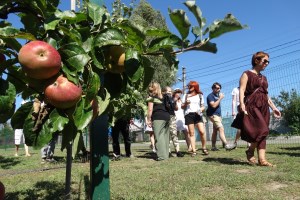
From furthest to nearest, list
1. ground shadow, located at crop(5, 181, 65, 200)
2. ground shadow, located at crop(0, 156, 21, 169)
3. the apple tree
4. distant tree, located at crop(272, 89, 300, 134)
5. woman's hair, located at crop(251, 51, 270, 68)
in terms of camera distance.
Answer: distant tree, located at crop(272, 89, 300, 134) < ground shadow, located at crop(0, 156, 21, 169) < woman's hair, located at crop(251, 51, 270, 68) < ground shadow, located at crop(5, 181, 65, 200) < the apple tree

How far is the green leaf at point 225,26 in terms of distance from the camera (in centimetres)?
123

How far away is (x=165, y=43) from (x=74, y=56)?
1.13 ft

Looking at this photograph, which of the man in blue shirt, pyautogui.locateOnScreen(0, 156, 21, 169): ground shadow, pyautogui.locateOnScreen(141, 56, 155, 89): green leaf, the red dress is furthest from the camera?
the man in blue shirt

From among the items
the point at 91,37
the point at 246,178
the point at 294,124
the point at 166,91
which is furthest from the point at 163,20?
the point at 91,37

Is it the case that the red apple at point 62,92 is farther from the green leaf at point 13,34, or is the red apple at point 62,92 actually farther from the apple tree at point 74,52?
the green leaf at point 13,34

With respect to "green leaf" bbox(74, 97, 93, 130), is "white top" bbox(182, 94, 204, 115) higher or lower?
higher

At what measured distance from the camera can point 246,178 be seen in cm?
434

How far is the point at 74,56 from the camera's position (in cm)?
127

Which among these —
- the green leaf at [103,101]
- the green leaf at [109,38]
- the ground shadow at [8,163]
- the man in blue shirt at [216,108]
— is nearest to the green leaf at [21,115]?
the green leaf at [103,101]

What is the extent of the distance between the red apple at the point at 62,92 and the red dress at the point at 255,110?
187 inches

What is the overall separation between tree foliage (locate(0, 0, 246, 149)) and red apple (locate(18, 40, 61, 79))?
0.08 meters

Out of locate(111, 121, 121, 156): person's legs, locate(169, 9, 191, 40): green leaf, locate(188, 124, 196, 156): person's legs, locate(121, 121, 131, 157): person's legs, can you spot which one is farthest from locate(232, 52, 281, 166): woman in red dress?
locate(169, 9, 191, 40): green leaf

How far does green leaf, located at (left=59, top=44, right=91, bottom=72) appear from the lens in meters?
1.26

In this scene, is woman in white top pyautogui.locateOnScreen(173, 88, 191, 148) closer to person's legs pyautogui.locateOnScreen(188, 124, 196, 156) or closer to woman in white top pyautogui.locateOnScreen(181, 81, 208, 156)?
woman in white top pyautogui.locateOnScreen(181, 81, 208, 156)
